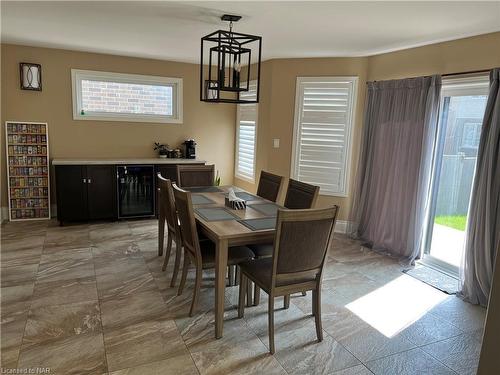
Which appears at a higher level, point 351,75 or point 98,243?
point 351,75

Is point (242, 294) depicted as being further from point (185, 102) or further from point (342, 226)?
point (185, 102)

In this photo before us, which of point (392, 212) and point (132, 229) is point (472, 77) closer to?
point (392, 212)

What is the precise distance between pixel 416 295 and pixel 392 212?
1231 millimetres

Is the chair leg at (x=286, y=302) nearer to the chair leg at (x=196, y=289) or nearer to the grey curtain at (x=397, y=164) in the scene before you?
the chair leg at (x=196, y=289)

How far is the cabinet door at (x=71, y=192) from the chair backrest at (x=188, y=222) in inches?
105

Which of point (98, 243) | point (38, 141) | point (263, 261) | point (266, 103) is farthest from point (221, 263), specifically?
point (38, 141)

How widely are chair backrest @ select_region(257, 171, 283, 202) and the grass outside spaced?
182cm

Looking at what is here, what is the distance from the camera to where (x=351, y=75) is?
16.2 feet

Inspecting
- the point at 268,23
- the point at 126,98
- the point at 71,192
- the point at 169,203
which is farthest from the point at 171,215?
the point at 126,98

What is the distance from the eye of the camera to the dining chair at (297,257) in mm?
2314

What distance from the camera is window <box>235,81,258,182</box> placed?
5891 mm

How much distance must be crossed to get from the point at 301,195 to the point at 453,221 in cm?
176

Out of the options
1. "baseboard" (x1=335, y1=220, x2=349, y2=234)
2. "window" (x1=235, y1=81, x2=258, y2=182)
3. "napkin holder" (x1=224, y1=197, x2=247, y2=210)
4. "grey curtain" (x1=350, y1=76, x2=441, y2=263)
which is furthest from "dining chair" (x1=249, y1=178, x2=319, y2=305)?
"window" (x1=235, y1=81, x2=258, y2=182)

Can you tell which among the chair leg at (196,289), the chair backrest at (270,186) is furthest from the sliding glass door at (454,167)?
the chair leg at (196,289)
